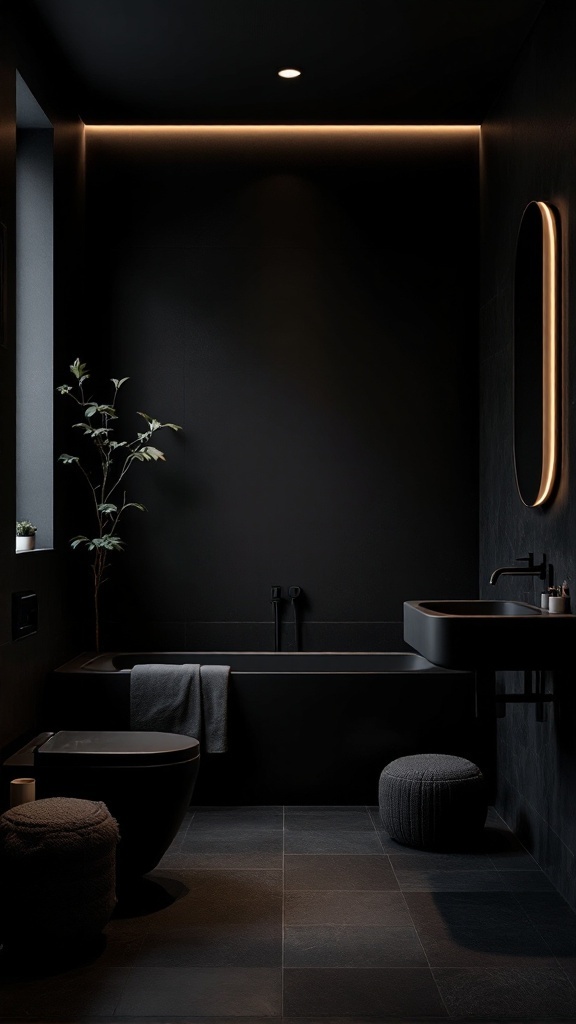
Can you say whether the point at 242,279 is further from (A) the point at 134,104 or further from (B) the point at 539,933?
(B) the point at 539,933

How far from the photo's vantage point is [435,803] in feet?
12.0

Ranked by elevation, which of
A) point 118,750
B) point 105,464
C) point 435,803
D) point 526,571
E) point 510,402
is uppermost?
point 510,402

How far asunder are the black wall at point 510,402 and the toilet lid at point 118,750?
4.04ft

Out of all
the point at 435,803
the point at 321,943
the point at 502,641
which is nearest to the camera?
the point at 321,943

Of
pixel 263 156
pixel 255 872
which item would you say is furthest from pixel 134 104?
pixel 255 872

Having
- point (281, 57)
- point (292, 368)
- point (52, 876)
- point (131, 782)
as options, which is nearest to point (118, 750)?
point (131, 782)

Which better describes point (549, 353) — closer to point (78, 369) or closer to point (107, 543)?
point (78, 369)

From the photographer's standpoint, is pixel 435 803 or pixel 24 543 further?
pixel 24 543

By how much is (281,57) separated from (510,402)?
170cm

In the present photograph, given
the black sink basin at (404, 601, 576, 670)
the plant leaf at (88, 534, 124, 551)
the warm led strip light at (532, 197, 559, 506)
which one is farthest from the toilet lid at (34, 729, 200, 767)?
the warm led strip light at (532, 197, 559, 506)

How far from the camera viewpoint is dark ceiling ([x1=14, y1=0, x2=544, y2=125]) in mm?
3775

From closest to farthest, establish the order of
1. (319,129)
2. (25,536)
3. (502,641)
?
(502,641) < (25,536) < (319,129)

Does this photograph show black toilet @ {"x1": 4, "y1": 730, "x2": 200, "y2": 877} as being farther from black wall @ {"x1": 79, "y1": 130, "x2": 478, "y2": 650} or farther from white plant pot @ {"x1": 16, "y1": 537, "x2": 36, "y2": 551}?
black wall @ {"x1": 79, "y1": 130, "x2": 478, "y2": 650}

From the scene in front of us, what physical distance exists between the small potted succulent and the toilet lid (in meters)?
0.92
